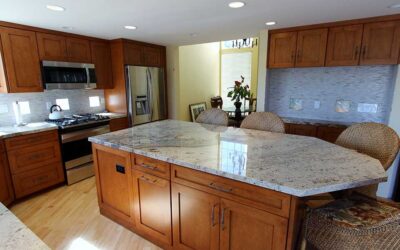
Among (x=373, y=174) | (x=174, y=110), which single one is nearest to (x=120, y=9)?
(x=373, y=174)

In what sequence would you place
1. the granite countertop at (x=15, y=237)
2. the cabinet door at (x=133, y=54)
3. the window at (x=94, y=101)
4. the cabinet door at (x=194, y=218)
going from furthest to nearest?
1. the window at (x=94, y=101)
2. the cabinet door at (x=133, y=54)
3. the cabinet door at (x=194, y=218)
4. the granite countertop at (x=15, y=237)

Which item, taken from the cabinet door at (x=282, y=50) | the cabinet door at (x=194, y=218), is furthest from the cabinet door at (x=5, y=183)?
the cabinet door at (x=282, y=50)

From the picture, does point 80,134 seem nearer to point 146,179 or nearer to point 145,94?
point 145,94

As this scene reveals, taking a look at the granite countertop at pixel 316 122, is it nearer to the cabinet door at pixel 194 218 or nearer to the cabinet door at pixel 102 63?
the cabinet door at pixel 194 218

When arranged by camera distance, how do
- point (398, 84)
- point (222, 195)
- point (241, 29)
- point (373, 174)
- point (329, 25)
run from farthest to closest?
point (241, 29) → point (329, 25) → point (398, 84) → point (222, 195) → point (373, 174)

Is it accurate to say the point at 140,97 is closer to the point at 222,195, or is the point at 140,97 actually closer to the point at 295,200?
the point at 222,195

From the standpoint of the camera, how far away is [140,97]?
4.08m

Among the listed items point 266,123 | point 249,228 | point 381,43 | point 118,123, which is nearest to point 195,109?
point 118,123

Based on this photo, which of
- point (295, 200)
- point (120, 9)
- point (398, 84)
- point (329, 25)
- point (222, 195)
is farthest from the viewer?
point (329, 25)

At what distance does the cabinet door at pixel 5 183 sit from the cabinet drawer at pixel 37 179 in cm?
7

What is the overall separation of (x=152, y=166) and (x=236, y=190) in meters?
0.71

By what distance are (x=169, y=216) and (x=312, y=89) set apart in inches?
118

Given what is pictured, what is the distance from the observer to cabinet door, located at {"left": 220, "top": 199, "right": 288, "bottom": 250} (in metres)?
1.23

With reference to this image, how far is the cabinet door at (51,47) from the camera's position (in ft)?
9.75
